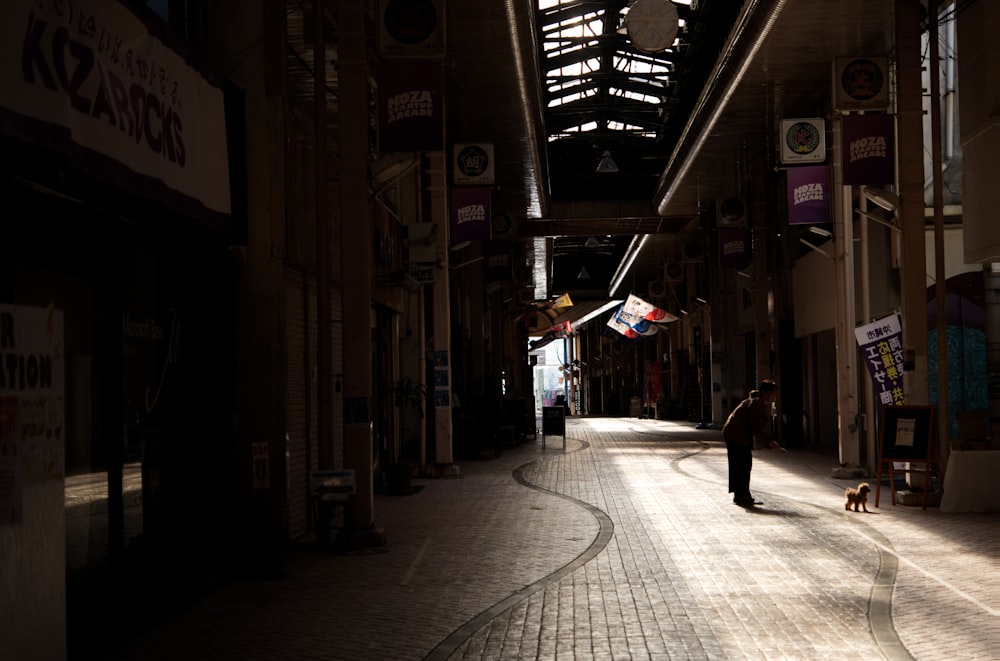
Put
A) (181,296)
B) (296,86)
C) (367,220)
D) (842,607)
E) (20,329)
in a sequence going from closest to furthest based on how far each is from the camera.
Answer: (20,329) < (842,607) < (181,296) < (367,220) < (296,86)

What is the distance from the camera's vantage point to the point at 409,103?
1385cm

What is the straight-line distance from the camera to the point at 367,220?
40.0 ft

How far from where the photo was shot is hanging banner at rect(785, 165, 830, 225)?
68.4 ft

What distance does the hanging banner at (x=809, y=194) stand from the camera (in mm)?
20859

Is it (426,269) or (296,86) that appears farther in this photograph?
(426,269)

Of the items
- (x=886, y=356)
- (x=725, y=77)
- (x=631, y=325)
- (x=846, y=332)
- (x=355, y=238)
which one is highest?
(x=725, y=77)

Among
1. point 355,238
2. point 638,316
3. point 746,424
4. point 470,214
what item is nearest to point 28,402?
point 355,238

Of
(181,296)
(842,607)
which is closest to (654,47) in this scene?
(181,296)

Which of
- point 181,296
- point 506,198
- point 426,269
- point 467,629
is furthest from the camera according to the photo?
point 506,198

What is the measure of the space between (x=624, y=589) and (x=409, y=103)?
6.59 m

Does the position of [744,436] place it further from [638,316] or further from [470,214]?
[638,316]

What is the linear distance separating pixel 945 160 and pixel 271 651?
1675 cm

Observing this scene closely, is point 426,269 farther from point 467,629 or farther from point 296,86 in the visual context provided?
point 467,629

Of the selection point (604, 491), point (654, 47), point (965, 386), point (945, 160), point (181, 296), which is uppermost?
point (654, 47)
